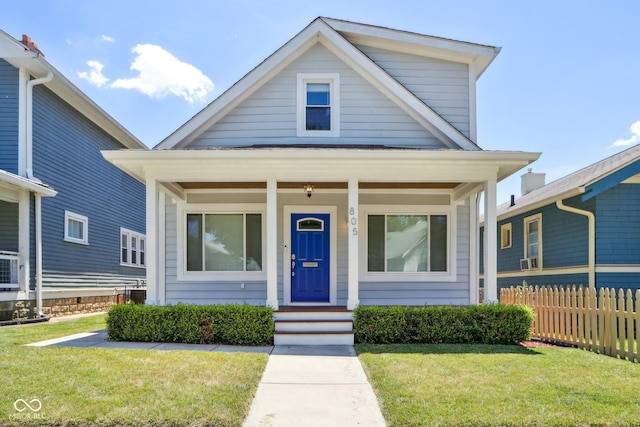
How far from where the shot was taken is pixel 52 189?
457 inches

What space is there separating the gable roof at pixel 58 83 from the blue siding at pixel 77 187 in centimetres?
22

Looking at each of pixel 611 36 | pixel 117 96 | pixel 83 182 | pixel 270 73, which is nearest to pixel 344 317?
pixel 270 73

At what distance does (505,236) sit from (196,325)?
12.1m

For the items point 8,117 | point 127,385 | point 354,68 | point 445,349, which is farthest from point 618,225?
point 8,117

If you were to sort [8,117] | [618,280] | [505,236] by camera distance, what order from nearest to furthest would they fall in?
[618,280]
[8,117]
[505,236]

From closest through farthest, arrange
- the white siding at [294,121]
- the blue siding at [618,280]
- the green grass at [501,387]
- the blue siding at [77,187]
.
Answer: the green grass at [501,387], the white siding at [294,121], the blue siding at [618,280], the blue siding at [77,187]

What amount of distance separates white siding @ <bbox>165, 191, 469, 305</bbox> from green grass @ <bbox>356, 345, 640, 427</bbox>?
9.25 ft

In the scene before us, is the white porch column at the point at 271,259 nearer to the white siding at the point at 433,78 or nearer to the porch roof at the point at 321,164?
the porch roof at the point at 321,164

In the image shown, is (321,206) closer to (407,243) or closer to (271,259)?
(407,243)

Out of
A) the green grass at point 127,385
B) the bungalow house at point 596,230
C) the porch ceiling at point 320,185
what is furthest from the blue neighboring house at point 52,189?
the bungalow house at point 596,230

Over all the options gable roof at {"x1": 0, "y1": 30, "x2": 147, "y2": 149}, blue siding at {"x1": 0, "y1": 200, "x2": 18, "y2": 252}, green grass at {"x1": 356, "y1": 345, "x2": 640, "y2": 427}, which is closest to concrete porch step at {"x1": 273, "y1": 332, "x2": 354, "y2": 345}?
green grass at {"x1": 356, "y1": 345, "x2": 640, "y2": 427}

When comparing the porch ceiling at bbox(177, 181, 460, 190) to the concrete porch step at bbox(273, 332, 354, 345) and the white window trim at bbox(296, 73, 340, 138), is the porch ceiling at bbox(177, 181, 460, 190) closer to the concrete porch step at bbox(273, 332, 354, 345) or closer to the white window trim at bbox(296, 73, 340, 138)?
the white window trim at bbox(296, 73, 340, 138)

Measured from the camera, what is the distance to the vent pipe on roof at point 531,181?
17.8 metres

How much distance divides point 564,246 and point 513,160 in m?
4.90
